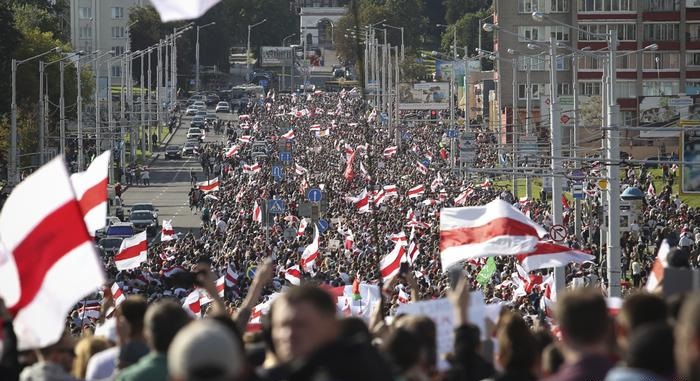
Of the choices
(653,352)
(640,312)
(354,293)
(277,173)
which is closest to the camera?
(653,352)

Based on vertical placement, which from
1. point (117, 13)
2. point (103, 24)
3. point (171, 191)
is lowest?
point (171, 191)

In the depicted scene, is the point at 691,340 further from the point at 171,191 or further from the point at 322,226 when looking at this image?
the point at 171,191

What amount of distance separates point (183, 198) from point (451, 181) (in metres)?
13.1

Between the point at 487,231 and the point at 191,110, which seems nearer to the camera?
the point at 487,231

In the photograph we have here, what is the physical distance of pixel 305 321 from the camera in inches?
307

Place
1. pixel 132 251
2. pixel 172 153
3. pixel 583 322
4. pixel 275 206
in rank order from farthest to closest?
pixel 172 153 → pixel 275 206 → pixel 132 251 → pixel 583 322

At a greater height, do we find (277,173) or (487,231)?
(487,231)

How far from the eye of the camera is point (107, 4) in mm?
161625

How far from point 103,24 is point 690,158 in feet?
369

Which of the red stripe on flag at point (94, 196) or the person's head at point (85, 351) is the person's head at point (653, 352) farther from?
the red stripe on flag at point (94, 196)

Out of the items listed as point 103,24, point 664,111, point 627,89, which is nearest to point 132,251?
point 664,111

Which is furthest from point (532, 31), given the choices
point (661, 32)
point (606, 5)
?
point (661, 32)

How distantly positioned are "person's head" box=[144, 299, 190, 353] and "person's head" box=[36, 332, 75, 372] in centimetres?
101

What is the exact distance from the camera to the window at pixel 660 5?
111000 millimetres
